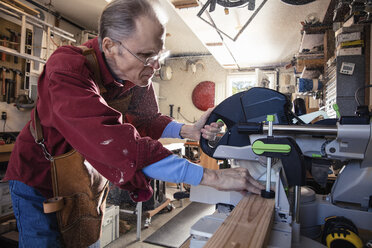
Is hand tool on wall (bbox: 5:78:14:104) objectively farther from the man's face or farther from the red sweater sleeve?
the red sweater sleeve

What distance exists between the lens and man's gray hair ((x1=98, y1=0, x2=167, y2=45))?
2.62ft

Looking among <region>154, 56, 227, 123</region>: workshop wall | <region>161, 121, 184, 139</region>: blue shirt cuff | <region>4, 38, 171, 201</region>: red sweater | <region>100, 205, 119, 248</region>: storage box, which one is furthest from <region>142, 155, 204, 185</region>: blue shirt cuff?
<region>154, 56, 227, 123</region>: workshop wall

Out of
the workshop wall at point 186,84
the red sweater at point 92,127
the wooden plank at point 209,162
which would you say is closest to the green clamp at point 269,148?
the red sweater at point 92,127

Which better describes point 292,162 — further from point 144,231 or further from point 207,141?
point 144,231

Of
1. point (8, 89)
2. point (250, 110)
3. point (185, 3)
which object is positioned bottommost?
point (250, 110)

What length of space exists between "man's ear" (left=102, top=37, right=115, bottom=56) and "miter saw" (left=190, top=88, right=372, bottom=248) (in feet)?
1.53

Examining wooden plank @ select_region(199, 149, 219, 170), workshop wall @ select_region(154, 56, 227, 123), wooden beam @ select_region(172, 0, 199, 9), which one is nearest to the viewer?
wooden beam @ select_region(172, 0, 199, 9)

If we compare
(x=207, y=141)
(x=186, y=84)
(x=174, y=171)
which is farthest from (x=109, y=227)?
(x=186, y=84)

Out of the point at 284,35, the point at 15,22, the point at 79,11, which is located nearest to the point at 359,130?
the point at 284,35

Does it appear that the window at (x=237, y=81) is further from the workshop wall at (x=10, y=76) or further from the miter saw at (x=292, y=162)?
the miter saw at (x=292, y=162)

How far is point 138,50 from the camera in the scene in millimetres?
841

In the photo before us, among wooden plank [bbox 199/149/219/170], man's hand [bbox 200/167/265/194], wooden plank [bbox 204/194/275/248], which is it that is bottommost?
wooden plank [bbox 199/149/219/170]

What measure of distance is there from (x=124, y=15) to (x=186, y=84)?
19.4 feet

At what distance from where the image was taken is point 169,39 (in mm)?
5363
